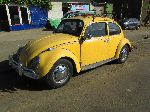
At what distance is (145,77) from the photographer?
813 centimetres

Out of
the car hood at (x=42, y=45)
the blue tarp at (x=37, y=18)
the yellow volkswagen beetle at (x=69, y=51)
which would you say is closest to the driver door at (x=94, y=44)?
the yellow volkswagen beetle at (x=69, y=51)

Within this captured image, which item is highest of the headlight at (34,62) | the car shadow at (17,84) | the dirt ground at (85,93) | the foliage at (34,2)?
the foliage at (34,2)

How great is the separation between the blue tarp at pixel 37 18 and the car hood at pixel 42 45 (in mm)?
14359

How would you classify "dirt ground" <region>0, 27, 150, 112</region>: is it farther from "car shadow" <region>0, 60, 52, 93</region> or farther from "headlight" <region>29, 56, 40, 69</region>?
"headlight" <region>29, 56, 40, 69</region>

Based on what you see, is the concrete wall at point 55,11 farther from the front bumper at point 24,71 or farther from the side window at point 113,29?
the front bumper at point 24,71

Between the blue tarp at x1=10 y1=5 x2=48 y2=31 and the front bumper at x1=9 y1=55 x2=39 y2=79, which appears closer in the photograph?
the front bumper at x1=9 y1=55 x2=39 y2=79

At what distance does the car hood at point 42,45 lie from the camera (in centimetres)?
685

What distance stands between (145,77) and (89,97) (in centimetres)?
269

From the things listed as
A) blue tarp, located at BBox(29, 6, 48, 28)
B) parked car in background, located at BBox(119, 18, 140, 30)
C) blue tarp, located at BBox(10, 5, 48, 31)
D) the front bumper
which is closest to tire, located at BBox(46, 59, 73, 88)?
the front bumper

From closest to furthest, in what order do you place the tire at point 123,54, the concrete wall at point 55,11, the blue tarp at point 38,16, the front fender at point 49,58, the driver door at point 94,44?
the front fender at point 49,58 < the driver door at point 94,44 < the tire at point 123,54 < the blue tarp at point 38,16 < the concrete wall at point 55,11

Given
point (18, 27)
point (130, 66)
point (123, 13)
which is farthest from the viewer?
point (123, 13)

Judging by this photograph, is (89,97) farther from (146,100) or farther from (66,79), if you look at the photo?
(146,100)

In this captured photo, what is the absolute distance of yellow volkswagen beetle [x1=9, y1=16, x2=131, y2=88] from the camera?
6.69m

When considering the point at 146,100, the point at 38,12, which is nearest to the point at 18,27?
the point at 38,12
